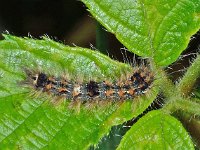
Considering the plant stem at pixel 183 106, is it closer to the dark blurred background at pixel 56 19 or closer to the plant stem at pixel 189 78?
the plant stem at pixel 189 78

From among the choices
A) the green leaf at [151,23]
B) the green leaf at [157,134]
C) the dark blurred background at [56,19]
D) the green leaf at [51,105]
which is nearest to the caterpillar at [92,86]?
the green leaf at [51,105]

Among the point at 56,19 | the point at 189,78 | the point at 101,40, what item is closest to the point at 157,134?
the point at 189,78

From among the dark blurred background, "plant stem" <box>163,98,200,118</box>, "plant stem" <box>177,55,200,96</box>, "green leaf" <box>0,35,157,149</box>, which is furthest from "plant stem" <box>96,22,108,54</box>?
"plant stem" <box>163,98,200,118</box>

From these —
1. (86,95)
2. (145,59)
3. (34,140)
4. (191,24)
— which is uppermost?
(191,24)

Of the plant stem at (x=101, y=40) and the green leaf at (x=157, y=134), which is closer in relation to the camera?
the green leaf at (x=157, y=134)

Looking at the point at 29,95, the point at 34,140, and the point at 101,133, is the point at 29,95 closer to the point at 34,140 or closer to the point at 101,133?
the point at 34,140

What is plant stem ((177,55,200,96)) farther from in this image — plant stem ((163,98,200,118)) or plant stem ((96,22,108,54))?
plant stem ((96,22,108,54))

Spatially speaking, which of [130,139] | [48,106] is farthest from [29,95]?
[130,139]
